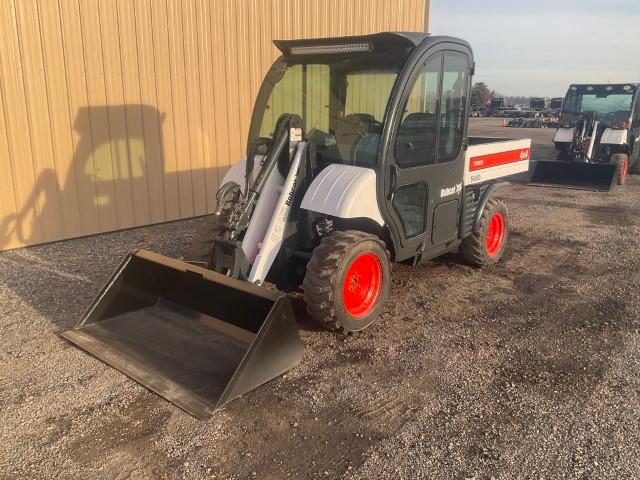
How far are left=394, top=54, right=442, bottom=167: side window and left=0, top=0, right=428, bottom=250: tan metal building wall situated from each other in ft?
14.6

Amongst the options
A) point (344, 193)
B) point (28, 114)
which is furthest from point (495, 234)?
point (28, 114)

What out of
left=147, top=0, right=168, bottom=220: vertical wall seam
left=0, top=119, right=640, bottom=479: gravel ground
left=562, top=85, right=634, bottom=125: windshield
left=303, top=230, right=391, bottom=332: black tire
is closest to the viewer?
left=0, top=119, right=640, bottom=479: gravel ground

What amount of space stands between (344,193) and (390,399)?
1.52m

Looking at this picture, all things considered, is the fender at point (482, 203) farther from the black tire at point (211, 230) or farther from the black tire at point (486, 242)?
the black tire at point (211, 230)

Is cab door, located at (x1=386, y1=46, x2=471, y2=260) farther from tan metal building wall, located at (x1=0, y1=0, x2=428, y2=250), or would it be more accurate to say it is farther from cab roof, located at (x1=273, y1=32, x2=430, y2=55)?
tan metal building wall, located at (x1=0, y1=0, x2=428, y2=250)

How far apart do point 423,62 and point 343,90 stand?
28.3 inches

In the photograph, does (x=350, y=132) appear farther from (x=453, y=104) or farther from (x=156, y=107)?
(x=156, y=107)

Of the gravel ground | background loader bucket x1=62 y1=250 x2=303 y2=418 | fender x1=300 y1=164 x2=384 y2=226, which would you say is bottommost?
the gravel ground

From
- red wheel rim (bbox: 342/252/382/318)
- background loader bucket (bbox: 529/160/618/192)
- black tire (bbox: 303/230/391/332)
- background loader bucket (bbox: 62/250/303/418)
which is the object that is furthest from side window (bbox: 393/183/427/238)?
background loader bucket (bbox: 529/160/618/192)

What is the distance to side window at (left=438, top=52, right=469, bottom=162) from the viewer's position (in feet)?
15.8

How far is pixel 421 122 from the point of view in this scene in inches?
183

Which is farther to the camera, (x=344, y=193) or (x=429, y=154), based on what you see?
(x=429, y=154)

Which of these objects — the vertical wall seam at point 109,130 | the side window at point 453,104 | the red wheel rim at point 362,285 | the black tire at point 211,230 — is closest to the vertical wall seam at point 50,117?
the vertical wall seam at point 109,130

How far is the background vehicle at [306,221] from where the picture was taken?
12.4 ft
